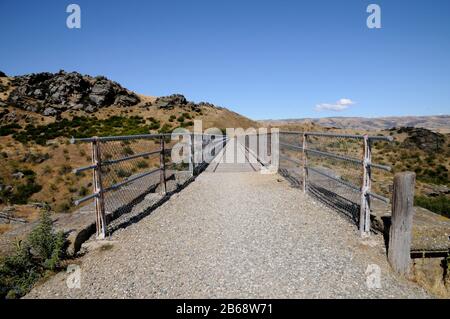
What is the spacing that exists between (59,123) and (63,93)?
19.7m

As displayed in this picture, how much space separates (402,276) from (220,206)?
4.37 meters

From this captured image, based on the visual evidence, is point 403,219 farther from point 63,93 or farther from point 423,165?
point 63,93

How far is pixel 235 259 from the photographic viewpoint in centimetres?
471

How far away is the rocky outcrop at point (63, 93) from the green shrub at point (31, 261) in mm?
65920

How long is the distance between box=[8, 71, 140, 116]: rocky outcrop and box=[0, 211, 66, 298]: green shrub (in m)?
65.9

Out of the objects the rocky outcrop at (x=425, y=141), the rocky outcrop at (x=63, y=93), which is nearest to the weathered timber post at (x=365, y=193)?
the rocky outcrop at (x=425, y=141)

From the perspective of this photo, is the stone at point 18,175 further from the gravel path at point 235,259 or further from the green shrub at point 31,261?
the green shrub at point 31,261

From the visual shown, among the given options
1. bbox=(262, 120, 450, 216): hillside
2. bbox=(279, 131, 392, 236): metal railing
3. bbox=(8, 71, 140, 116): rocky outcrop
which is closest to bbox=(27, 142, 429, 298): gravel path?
bbox=(279, 131, 392, 236): metal railing

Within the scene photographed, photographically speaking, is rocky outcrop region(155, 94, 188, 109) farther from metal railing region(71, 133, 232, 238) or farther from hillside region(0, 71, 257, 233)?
metal railing region(71, 133, 232, 238)

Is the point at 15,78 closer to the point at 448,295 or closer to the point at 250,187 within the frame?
the point at 250,187

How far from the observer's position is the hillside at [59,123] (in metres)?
17.6

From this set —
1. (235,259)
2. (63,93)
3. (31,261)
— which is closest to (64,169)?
(31,261)
